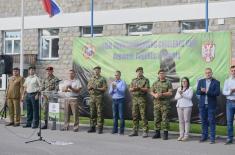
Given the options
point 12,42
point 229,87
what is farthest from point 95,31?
point 229,87

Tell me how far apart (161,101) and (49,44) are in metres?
12.5

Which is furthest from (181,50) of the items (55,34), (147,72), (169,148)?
(55,34)

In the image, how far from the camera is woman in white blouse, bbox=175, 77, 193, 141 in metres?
13.5

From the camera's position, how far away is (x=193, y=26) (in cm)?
2119

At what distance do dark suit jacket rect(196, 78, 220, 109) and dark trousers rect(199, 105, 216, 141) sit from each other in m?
0.11

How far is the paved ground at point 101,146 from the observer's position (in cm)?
1131

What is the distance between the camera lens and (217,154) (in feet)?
36.6

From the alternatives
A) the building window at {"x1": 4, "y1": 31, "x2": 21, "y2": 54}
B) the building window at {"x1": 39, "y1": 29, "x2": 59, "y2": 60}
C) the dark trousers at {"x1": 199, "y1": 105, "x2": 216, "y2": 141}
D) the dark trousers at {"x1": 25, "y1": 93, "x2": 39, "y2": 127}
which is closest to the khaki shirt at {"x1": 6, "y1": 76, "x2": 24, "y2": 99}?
the dark trousers at {"x1": 25, "y1": 93, "x2": 39, "y2": 127}

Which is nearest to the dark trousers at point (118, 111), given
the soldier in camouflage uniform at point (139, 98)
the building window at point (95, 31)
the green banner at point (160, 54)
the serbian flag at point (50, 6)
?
the soldier in camouflage uniform at point (139, 98)

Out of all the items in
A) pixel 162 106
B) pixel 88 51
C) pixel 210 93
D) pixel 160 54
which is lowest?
pixel 162 106

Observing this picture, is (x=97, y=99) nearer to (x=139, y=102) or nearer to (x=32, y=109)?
(x=139, y=102)

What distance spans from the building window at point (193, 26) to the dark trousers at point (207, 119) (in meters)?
8.11

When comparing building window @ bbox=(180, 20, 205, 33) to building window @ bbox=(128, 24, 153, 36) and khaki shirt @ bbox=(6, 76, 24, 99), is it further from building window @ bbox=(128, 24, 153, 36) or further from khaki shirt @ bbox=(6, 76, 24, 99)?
khaki shirt @ bbox=(6, 76, 24, 99)

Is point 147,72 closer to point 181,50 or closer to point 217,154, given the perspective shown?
point 181,50
